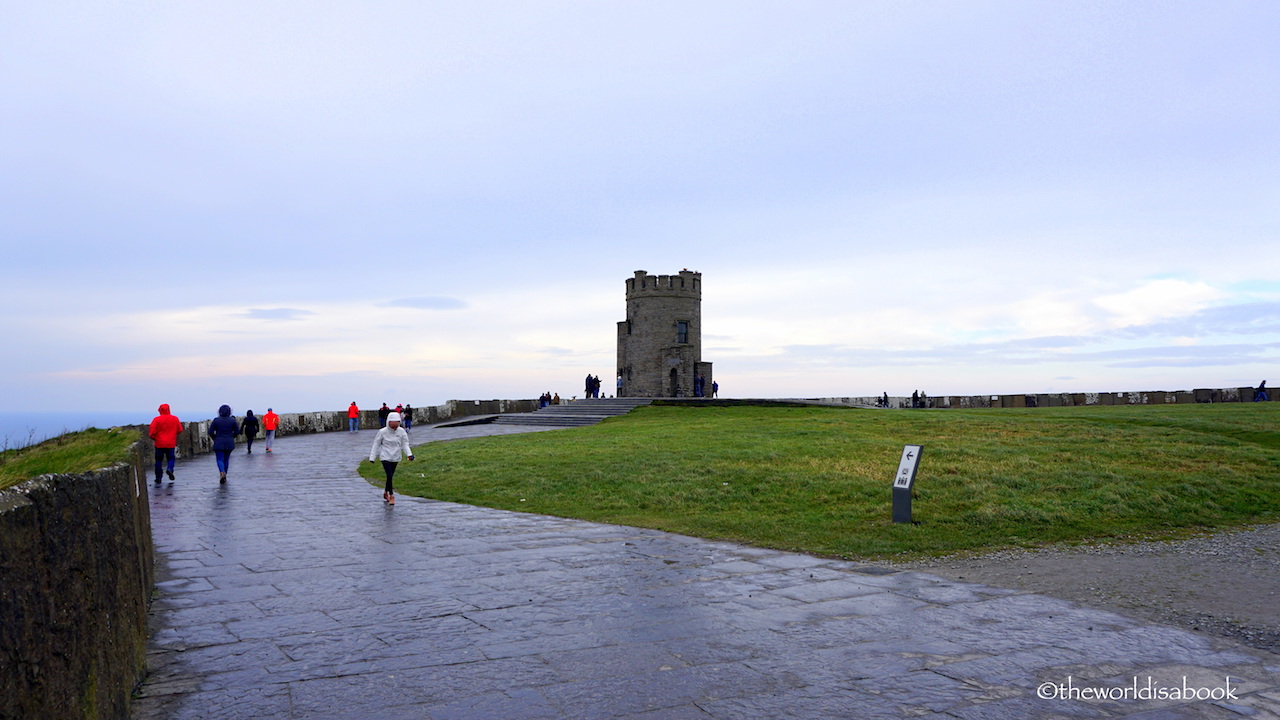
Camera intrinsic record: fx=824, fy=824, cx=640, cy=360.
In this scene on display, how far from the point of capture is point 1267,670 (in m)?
5.26

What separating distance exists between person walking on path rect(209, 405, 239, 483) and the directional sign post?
12.6 m

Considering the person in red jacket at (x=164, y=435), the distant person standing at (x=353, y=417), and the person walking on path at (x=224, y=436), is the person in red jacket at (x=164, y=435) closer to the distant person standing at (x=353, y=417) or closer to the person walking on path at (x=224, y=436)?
the person walking on path at (x=224, y=436)

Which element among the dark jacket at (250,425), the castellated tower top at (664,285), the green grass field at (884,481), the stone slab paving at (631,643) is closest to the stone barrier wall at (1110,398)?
the castellated tower top at (664,285)

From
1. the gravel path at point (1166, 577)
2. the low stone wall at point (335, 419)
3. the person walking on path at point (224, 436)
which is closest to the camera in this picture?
the gravel path at point (1166, 577)

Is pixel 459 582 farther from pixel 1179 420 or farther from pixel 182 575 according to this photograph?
pixel 1179 420

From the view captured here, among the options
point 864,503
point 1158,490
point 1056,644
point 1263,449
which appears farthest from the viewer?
point 1263,449

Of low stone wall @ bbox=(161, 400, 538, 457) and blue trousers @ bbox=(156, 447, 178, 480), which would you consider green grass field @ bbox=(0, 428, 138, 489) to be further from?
low stone wall @ bbox=(161, 400, 538, 457)

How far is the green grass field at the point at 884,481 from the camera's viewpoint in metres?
11.0

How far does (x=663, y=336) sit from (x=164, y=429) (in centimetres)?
3640

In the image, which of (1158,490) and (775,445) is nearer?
(1158,490)

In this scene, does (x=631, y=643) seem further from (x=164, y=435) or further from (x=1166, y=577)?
(x=164, y=435)

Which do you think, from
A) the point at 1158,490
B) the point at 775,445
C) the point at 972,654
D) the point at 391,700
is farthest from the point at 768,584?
the point at 775,445

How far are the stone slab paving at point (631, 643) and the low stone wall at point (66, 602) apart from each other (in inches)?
26.8

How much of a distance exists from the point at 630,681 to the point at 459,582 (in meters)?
3.06
